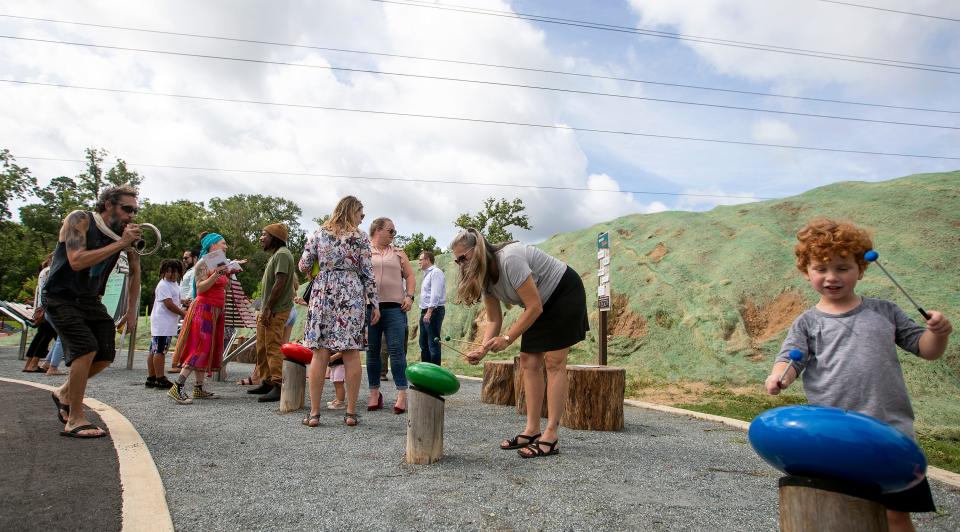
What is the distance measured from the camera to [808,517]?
5.53 ft

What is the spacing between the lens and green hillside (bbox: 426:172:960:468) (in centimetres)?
843

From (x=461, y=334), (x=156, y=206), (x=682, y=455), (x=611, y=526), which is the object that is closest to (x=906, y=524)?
(x=611, y=526)

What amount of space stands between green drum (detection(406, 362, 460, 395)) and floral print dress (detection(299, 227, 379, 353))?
1421mm

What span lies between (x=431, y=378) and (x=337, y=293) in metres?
1.71

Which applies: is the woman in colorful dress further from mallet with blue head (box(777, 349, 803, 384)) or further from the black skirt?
mallet with blue head (box(777, 349, 803, 384))

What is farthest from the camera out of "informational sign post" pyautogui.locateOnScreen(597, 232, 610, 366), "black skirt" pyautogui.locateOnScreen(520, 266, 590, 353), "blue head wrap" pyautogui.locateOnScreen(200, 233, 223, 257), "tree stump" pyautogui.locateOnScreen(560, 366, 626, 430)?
"informational sign post" pyautogui.locateOnScreen(597, 232, 610, 366)

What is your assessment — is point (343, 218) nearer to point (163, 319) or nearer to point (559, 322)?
point (559, 322)

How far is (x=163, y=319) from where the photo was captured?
8117 mm

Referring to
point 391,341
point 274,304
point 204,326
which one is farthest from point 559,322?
point 204,326

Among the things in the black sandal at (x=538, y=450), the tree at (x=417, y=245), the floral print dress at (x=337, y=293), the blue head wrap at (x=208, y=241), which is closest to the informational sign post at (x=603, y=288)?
the floral print dress at (x=337, y=293)

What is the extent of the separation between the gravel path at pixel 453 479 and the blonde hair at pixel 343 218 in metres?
1.67

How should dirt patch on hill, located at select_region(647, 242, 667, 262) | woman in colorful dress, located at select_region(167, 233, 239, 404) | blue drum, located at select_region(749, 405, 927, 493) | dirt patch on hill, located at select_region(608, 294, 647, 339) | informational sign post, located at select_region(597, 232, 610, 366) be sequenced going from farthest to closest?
dirt patch on hill, located at select_region(647, 242, 667, 262)
dirt patch on hill, located at select_region(608, 294, 647, 339)
informational sign post, located at select_region(597, 232, 610, 366)
woman in colorful dress, located at select_region(167, 233, 239, 404)
blue drum, located at select_region(749, 405, 927, 493)

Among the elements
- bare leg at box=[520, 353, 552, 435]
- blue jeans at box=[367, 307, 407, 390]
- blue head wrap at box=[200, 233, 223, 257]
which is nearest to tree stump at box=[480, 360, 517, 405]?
blue jeans at box=[367, 307, 407, 390]

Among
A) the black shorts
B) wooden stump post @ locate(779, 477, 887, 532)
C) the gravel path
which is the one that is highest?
the black shorts
